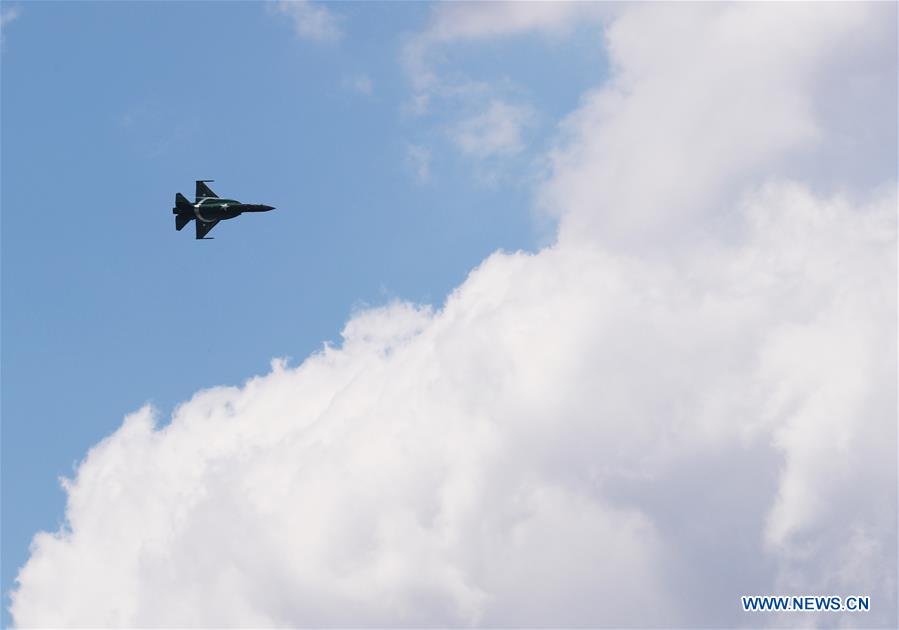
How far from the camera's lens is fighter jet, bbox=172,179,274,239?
131 meters

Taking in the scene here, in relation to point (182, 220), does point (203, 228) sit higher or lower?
lower

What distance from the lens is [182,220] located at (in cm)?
13188

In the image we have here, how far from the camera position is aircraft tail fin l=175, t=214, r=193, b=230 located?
13175cm

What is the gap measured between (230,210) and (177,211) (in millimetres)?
10891

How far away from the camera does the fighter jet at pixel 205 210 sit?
131 meters

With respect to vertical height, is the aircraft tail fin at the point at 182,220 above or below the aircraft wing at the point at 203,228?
above

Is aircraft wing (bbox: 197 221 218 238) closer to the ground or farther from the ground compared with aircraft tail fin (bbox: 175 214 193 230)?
closer to the ground

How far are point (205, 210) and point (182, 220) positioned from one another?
209 inches

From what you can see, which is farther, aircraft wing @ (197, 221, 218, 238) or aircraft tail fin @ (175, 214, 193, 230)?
aircraft tail fin @ (175, 214, 193, 230)

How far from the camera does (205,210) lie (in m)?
131

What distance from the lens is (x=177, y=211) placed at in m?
132

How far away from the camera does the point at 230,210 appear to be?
432 ft

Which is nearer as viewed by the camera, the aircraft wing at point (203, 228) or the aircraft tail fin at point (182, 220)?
the aircraft wing at point (203, 228)
